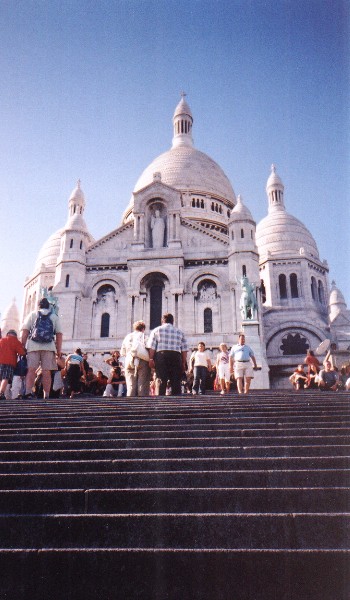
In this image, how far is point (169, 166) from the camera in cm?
4628

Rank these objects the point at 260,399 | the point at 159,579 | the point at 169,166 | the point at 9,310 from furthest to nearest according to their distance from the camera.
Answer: the point at 169,166 → the point at 9,310 → the point at 260,399 → the point at 159,579

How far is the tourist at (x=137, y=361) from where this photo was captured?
10.4 m

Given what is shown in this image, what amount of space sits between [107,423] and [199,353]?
5542 mm

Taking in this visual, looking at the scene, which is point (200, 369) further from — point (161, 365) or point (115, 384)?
point (115, 384)

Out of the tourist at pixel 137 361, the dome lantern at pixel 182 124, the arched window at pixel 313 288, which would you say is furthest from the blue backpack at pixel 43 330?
the dome lantern at pixel 182 124

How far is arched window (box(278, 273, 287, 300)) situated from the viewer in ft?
128

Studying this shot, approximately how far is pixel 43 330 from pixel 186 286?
2041 centimetres

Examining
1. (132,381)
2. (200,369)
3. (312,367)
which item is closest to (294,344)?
(312,367)

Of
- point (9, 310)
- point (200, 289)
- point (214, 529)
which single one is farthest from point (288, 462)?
point (9, 310)

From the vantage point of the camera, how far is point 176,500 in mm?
4113

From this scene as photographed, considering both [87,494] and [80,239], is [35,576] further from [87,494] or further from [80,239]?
[80,239]

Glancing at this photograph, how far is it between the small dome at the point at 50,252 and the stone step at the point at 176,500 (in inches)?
1454

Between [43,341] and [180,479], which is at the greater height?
[43,341]

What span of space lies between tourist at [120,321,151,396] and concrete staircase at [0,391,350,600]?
380 centimetres
